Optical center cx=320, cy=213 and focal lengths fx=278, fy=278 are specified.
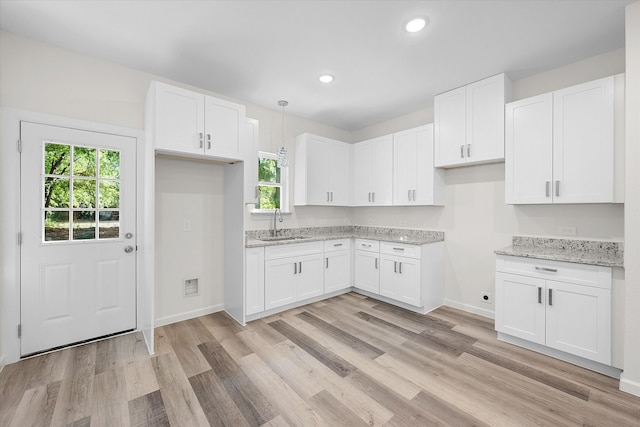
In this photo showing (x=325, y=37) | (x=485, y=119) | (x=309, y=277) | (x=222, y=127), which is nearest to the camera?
(x=325, y=37)

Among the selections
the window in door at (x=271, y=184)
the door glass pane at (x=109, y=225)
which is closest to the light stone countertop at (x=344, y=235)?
the window in door at (x=271, y=184)

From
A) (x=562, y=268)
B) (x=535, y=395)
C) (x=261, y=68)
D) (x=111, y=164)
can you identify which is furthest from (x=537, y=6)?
(x=111, y=164)

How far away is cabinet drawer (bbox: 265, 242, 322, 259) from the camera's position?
3.40 metres

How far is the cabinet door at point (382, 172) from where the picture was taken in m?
4.16

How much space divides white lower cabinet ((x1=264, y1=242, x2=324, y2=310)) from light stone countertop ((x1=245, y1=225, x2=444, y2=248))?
0.13 m

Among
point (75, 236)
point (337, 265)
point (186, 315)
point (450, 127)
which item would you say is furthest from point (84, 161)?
point (450, 127)

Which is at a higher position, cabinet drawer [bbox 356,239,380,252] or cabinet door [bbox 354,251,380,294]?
cabinet drawer [bbox 356,239,380,252]

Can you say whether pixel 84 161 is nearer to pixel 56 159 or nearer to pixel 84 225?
pixel 56 159

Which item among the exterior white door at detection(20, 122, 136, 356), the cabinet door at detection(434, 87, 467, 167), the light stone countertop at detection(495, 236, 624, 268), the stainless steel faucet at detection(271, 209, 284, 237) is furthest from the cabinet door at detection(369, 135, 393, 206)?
the exterior white door at detection(20, 122, 136, 356)

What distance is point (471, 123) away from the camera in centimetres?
322

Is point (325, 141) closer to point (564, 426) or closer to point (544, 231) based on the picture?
point (544, 231)

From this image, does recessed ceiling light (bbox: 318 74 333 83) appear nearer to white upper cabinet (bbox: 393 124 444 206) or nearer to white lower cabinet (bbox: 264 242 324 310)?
white upper cabinet (bbox: 393 124 444 206)

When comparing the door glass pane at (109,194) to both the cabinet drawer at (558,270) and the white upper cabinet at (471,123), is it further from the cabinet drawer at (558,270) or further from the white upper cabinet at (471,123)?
the cabinet drawer at (558,270)

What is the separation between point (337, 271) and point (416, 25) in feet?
10.2
